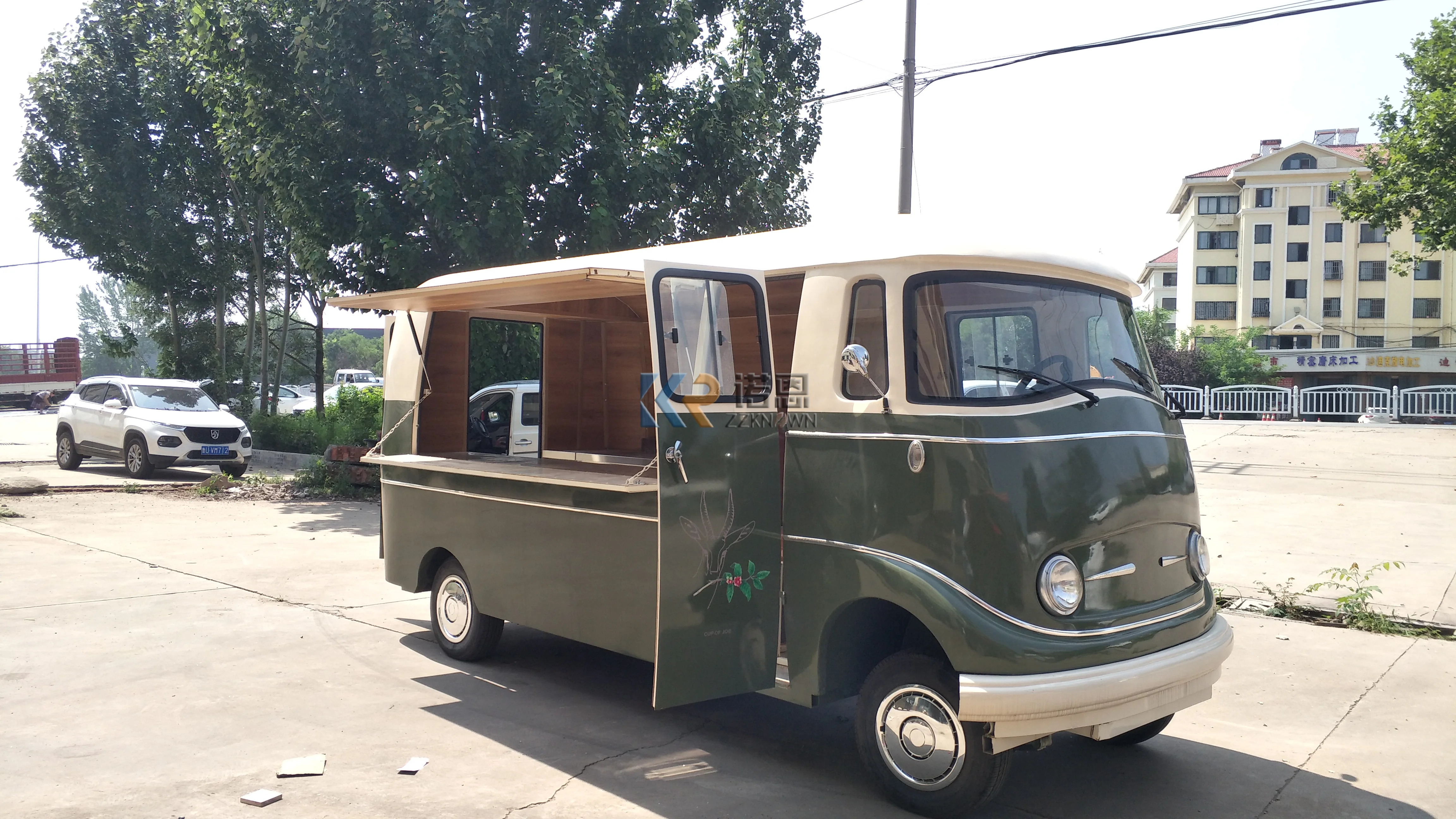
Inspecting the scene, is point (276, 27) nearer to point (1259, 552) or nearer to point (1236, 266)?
point (1259, 552)

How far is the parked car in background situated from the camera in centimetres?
1072

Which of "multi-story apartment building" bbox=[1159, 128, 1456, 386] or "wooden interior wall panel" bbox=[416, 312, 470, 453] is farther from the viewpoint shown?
"multi-story apartment building" bbox=[1159, 128, 1456, 386]

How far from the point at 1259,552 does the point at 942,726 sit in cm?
739

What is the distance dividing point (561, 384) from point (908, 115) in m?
5.46

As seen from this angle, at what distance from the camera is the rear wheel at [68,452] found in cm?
1961

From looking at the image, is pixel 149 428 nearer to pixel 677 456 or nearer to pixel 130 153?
pixel 130 153

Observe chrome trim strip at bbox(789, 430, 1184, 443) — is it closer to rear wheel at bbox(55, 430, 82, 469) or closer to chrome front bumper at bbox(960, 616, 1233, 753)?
chrome front bumper at bbox(960, 616, 1233, 753)

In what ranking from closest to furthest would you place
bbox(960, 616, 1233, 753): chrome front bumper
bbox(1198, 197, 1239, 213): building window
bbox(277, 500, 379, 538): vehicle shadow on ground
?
1. bbox(960, 616, 1233, 753): chrome front bumper
2. bbox(277, 500, 379, 538): vehicle shadow on ground
3. bbox(1198, 197, 1239, 213): building window

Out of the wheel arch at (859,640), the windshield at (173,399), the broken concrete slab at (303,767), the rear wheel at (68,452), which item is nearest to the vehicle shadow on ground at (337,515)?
the windshield at (173,399)

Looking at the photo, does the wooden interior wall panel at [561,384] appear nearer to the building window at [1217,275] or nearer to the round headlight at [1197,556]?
the round headlight at [1197,556]

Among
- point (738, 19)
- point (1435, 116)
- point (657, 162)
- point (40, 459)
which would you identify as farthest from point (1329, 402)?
point (40, 459)

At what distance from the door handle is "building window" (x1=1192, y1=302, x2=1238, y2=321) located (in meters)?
77.8

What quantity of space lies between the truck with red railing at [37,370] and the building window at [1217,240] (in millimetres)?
70726

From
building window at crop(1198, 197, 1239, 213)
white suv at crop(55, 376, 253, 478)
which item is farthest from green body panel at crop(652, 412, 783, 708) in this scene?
building window at crop(1198, 197, 1239, 213)
